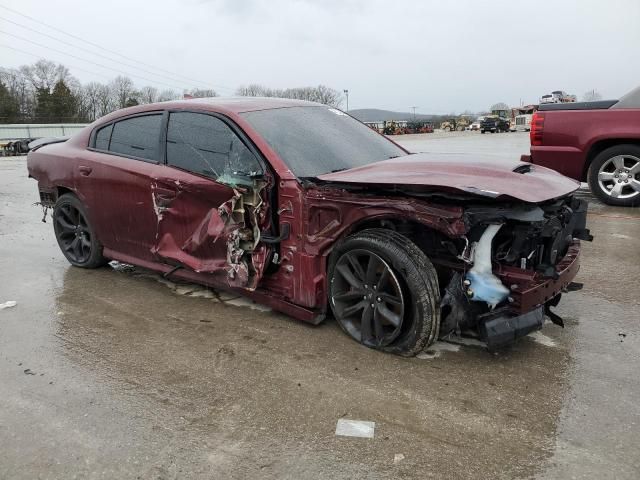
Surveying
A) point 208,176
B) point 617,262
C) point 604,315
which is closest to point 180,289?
point 208,176

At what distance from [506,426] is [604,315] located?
69.3 inches

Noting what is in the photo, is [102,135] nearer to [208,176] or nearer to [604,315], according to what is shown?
[208,176]

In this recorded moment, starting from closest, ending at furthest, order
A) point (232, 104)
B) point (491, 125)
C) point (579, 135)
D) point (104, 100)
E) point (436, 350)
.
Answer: point (436, 350), point (232, 104), point (579, 135), point (491, 125), point (104, 100)

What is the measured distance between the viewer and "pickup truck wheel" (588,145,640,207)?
7270mm

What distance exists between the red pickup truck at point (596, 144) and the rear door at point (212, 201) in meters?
5.20

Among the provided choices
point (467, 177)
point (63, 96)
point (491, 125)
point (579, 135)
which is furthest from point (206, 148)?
point (63, 96)

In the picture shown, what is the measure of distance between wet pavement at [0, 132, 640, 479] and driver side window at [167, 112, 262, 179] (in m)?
1.09

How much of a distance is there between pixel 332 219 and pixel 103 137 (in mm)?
2677

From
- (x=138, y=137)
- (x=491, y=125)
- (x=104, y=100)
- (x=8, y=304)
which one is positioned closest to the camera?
(x=8, y=304)

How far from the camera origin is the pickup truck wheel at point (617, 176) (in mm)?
7270


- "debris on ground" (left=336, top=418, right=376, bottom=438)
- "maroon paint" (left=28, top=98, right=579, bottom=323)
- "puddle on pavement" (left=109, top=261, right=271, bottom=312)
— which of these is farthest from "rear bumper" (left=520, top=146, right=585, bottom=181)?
"debris on ground" (left=336, top=418, right=376, bottom=438)

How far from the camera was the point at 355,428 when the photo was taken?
2549 millimetres

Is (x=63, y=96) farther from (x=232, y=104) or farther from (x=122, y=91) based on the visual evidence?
(x=232, y=104)

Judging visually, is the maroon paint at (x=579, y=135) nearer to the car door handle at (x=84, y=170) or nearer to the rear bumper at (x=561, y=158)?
the rear bumper at (x=561, y=158)
